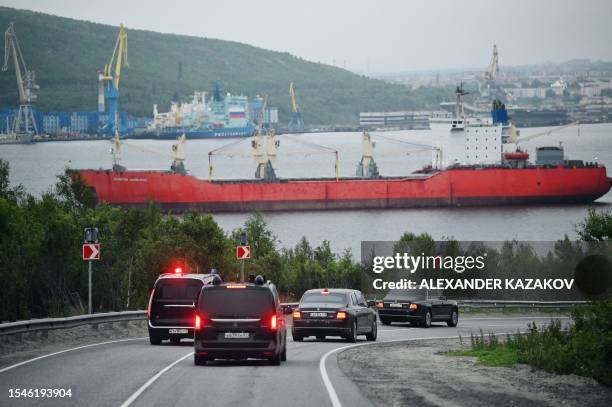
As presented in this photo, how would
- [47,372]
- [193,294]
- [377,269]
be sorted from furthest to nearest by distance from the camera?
[377,269] → [193,294] → [47,372]

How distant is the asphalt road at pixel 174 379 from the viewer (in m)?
15.0

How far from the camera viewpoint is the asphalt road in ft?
49.1

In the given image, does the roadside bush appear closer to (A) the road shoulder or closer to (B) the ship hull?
(A) the road shoulder

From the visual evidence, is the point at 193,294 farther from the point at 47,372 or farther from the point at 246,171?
the point at 246,171

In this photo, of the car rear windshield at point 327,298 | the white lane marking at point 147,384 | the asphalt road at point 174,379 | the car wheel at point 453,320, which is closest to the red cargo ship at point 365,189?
the car wheel at point 453,320

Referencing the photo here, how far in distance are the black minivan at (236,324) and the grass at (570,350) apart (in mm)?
4063

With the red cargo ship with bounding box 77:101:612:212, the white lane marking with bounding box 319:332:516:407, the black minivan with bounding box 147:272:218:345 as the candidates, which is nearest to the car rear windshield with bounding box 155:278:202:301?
the black minivan with bounding box 147:272:218:345

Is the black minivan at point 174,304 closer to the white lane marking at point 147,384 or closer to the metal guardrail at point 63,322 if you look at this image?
the metal guardrail at point 63,322

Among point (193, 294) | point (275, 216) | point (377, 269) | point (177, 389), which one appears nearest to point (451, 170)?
point (275, 216)

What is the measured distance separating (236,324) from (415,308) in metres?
14.0

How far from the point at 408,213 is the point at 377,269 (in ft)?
195

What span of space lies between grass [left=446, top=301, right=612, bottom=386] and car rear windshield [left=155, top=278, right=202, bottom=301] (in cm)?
527

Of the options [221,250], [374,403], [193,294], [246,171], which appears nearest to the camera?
[374,403]

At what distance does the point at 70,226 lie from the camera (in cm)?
4981
